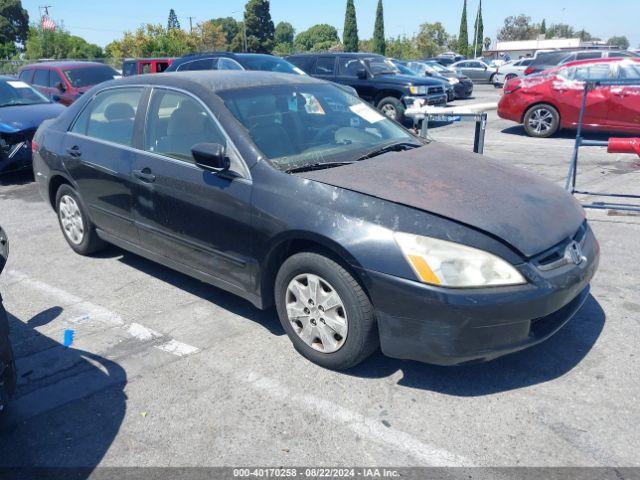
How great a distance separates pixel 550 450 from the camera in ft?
8.87

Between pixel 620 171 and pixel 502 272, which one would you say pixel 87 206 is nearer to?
pixel 502 272

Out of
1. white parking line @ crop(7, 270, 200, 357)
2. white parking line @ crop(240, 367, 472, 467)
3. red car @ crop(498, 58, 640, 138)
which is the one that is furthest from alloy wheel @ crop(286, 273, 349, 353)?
red car @ crop(498, 58, 640, 138)

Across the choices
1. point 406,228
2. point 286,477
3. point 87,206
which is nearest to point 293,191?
point 406,228

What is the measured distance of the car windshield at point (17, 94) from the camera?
31.6 ft

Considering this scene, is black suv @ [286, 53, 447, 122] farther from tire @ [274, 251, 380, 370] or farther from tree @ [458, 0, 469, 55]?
tree @ [458, 0, 469, 55]

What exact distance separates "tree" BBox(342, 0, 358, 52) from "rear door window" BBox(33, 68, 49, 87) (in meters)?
52.5

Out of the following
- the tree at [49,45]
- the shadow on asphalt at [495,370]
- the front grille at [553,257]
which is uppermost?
the tree at [49,45]

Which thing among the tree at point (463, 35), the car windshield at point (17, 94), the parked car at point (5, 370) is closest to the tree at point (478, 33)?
the tree at point (463, 35)

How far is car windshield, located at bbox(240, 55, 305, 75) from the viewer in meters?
12.5

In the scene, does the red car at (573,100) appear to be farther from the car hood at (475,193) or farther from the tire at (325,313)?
the tire at (325,313)

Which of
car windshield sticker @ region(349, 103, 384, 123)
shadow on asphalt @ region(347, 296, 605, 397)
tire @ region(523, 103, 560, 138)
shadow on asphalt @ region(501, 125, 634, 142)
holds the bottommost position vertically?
shadow on asphalt @ region(501, 125, 634, 142)

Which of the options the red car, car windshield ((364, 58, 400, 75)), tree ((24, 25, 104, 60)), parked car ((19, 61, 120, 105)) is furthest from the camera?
tree ((24, 25, 104, 60))

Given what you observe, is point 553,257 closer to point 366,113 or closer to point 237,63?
point 366,113

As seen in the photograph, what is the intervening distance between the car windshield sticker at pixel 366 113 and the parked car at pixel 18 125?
6.15m
